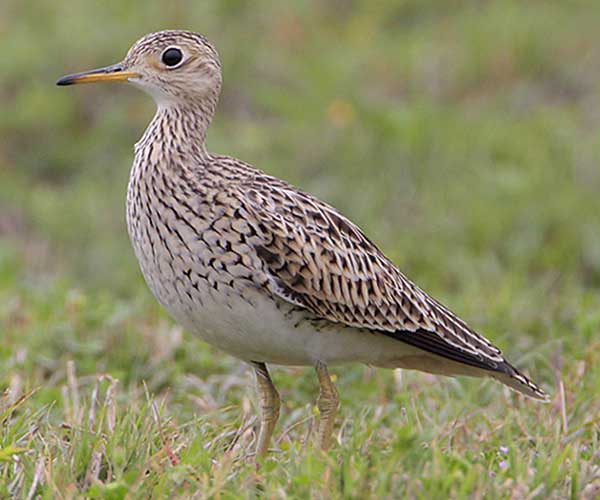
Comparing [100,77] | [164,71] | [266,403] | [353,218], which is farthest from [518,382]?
[353,218]

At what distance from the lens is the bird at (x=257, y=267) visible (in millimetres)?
4852

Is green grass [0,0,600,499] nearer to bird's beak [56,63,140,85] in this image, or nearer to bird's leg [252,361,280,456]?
bird's leg [252,361,280,456]

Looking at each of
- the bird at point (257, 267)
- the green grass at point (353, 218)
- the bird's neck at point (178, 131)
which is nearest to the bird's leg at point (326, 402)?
the bird at point (257, 267)

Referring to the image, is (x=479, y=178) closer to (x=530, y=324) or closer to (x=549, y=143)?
(x=549, y=143)

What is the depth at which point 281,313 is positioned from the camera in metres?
4.95

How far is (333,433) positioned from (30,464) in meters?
1.47

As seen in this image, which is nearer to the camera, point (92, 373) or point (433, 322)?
point (433, 322)

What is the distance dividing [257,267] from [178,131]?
2.60ft

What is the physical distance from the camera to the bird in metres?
4.85

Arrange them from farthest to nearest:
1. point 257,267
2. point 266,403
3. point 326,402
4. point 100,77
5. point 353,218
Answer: point 353,218, point 100,77, point 266,403, point 326,402, point 257,267

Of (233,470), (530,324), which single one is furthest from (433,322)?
(530,324)

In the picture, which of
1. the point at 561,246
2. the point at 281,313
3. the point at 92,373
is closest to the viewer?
the point at 281,313

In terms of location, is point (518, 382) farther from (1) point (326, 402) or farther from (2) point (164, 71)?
(2) point (164, 71)

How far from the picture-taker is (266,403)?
207 inches
